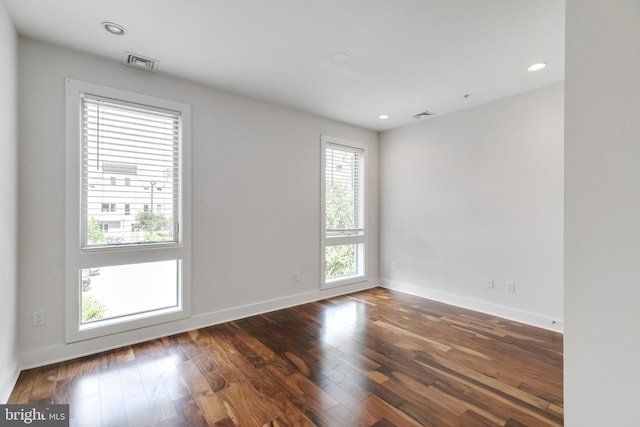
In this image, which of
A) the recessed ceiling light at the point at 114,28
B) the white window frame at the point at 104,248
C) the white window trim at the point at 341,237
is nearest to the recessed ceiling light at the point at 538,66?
the white window trim at the point at 341,237

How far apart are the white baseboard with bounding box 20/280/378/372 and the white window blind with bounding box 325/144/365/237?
1072 mm

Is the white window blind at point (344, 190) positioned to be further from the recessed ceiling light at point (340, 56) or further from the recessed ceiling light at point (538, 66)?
the recessed ceiling light at point (538, 66)

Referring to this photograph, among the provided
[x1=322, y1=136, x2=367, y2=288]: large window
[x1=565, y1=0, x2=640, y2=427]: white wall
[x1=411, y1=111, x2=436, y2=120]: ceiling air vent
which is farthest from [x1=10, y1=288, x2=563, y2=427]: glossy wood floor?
[x1=411, y1=111, x2=436, y2=120]: ceiling air vent

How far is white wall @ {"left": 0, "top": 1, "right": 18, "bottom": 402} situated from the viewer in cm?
192

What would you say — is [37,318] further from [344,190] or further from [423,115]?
[423,115]

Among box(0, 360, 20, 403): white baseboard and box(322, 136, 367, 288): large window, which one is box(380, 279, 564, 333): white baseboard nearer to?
box(322, 136, 367, 288): large window

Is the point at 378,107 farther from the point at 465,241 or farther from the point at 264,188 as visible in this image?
the point at 465,241

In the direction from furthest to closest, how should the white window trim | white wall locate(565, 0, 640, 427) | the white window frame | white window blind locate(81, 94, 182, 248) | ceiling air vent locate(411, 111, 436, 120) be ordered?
1. the white window trim
2. ceiling air vent locate(411, 111, 436, 120)
3. white window blind locate(81, 94, 182, 248)
4. the white window frame
5. white wall locate(565, 0, 640, 427)

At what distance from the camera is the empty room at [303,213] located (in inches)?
49.8

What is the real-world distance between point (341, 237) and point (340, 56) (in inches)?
105

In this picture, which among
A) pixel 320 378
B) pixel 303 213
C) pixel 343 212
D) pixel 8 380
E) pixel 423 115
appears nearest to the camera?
pixel 8 380

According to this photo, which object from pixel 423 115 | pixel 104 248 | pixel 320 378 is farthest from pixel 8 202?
pixel 423 115

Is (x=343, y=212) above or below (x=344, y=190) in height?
below

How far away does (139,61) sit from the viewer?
268 cm
